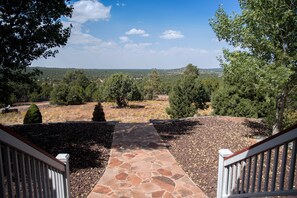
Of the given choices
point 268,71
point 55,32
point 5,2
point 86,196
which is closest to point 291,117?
point 268,71

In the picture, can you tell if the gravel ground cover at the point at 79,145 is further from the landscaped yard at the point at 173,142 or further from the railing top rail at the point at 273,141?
the railing top rail at the point at 273,141

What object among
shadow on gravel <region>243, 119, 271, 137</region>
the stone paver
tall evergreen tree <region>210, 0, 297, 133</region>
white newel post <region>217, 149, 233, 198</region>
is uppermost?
tall evergreen tree <region>210, 0, 297, 133</region>

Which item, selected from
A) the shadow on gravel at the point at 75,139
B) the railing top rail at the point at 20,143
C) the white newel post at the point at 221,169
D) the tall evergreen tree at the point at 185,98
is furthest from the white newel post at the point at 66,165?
the tall evergreen tree at the point at 185,98

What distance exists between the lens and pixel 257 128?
27.3 ft

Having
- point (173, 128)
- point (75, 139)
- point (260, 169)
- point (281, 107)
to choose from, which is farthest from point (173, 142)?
point (260, 169)

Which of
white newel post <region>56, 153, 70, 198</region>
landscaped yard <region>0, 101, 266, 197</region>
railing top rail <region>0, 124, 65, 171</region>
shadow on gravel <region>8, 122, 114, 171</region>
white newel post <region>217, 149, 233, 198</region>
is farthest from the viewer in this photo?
shadow on gravel <region>8, 122, 114, 171</region>

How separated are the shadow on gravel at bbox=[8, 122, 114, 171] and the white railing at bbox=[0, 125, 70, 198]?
2183 millimetres

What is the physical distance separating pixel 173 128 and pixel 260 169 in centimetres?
606

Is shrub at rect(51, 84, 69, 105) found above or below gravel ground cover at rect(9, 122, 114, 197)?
below

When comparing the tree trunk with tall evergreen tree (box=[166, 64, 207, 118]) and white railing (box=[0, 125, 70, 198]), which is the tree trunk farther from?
tall evergreen tree (box=[166, 64, 207, 118])

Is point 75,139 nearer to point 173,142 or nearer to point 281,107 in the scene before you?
point 173,142

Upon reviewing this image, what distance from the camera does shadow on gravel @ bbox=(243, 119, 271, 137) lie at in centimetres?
757

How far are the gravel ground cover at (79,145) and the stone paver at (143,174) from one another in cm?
22

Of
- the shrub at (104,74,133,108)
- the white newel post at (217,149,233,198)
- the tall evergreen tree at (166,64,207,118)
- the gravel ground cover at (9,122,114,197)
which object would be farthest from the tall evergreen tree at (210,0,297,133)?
the shrub at (104,74,133,108)
